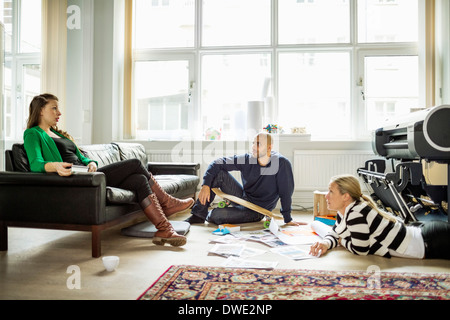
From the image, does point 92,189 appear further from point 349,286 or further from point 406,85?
point 406,85

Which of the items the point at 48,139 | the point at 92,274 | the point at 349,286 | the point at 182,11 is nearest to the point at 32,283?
the point at 92,274

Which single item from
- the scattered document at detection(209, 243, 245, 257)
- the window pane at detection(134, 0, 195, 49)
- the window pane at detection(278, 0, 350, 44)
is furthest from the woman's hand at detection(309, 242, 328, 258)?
the window pane at detection(134, 0, 195, 49)

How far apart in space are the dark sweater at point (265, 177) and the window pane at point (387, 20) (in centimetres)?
230

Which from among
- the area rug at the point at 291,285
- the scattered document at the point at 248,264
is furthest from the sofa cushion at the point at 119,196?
the scattered document at the point at 248,264

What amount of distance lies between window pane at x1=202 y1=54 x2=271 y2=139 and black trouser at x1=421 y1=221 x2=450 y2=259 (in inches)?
110

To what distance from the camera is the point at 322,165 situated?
14.0 feet

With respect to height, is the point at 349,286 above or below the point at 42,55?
below

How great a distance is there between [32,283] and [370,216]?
1.77 m

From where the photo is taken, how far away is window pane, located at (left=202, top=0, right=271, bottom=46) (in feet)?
15.2

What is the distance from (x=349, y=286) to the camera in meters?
1.67

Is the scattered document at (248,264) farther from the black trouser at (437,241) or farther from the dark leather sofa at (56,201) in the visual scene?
the black trouser at (437,241)

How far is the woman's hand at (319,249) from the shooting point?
222 centimetres

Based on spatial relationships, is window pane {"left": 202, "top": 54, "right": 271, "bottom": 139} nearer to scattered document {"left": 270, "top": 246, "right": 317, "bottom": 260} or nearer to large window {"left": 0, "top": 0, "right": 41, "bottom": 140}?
large window {"left": 0, "top": 0, "right": 41, "bottom": 140}

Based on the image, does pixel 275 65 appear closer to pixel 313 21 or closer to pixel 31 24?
pixel 313 21
